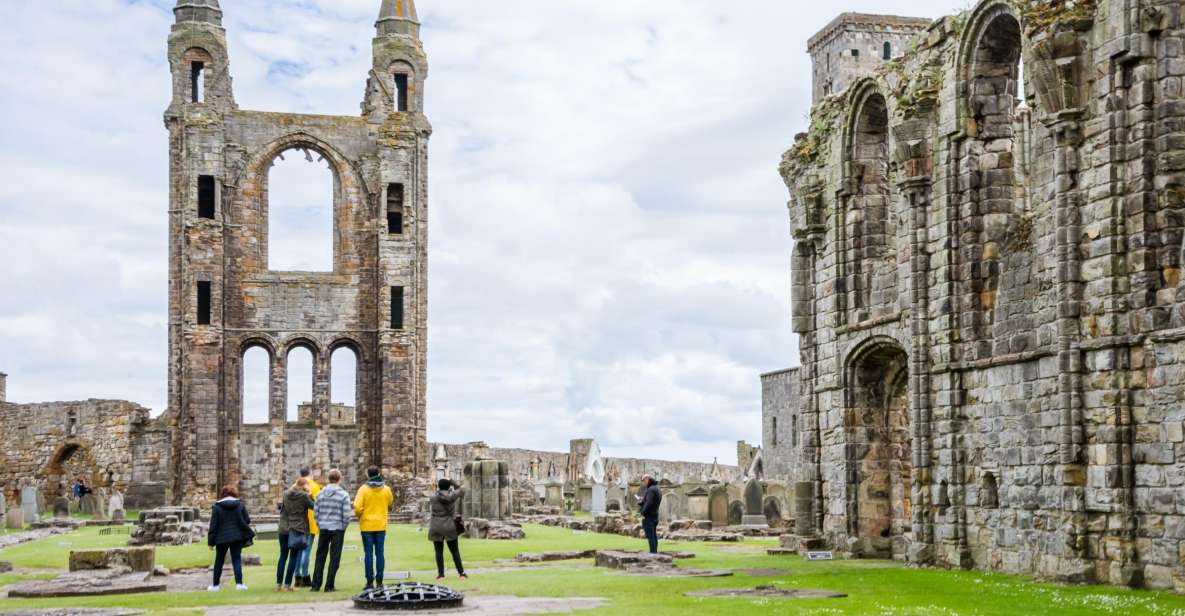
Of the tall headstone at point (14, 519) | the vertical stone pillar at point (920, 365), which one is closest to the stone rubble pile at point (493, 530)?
the vertical stone pillar at point (920, 365)

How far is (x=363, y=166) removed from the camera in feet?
161

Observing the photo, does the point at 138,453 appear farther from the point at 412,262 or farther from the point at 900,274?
the point at 900,274

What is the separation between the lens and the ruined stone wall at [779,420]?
59.0 m

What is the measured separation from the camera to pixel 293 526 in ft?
58.1

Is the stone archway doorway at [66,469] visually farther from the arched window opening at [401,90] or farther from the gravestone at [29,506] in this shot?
the arched window opening at [401,90]

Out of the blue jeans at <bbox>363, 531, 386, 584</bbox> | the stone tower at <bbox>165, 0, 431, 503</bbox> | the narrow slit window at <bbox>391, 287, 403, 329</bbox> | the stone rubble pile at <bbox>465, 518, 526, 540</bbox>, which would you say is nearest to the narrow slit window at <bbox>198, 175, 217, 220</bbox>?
the stone tower at <bbox>165, 0, 431, 503</bbox>

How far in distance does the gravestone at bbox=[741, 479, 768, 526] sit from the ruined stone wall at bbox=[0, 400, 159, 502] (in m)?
21.9

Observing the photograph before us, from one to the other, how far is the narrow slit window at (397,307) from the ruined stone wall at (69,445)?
814 cm

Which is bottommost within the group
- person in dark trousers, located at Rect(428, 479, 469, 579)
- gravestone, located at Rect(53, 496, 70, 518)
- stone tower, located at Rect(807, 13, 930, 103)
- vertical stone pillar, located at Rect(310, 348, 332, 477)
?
gravestone, located at Rect(53, 496, 70, 518)

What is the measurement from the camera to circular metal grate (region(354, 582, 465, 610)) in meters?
14.7

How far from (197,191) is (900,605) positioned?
1420 inches

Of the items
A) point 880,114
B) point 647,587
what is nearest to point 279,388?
point 880,114

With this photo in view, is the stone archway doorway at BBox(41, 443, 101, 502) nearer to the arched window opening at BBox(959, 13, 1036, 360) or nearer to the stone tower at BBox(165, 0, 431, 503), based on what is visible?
the stone tower at BBox(165, 0, 431, 503)

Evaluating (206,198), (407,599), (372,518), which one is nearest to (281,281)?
(206,198)
